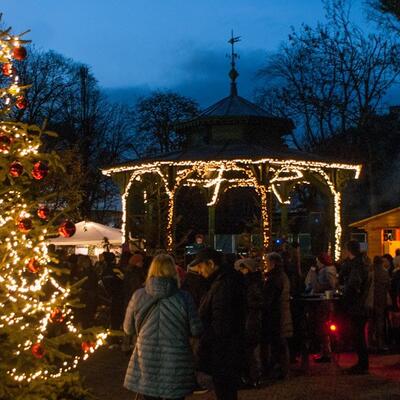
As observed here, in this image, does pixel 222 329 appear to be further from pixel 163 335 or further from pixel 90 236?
pixel 90 236

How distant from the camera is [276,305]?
10.9 meters

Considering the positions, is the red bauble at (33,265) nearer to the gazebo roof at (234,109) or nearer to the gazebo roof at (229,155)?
the gazebo roof at (229,155)

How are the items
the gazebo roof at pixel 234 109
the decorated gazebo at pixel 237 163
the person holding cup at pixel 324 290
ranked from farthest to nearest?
the gazebo roof at pixel 234 109 → the decorated gazebo at pixel 237 163 → the person holding cup at pixel 324 290

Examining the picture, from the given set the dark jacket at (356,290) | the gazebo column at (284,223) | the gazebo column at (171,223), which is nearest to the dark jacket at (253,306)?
the dark jacket at (356,290)

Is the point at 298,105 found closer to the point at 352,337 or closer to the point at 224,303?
the point at 352,337

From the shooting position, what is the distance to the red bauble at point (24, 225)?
6371 mm

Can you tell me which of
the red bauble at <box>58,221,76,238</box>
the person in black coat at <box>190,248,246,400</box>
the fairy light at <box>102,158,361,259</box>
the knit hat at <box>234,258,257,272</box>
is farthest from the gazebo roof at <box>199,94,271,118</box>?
the red bauble at <box>58,221,76,238</box>

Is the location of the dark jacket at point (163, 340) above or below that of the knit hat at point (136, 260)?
below

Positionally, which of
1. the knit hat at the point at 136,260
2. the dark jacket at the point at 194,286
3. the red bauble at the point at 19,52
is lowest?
the dark jacket at the point at 194,286

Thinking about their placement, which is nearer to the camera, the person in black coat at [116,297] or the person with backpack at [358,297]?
the person with backpack at [358,297]

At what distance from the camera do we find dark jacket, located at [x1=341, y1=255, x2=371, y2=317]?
11.5 meters

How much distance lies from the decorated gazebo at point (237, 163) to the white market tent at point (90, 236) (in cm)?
231

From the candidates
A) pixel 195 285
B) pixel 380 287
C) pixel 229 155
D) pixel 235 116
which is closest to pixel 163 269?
pixel 195 285

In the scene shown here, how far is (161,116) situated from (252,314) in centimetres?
4786
